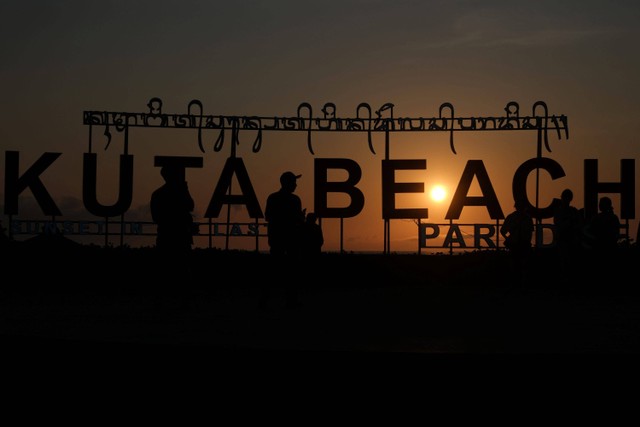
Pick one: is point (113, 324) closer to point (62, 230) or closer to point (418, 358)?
point (418, 358)

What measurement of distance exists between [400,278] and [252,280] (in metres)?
3.62

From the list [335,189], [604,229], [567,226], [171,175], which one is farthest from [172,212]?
[335,189]

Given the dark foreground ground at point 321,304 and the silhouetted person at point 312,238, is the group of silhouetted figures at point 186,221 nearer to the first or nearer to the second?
the dark foreground ground at point 321,304

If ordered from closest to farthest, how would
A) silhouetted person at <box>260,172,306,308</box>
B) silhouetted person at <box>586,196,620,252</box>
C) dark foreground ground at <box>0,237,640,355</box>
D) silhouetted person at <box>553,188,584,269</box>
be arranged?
dark foreground ground at <box>0,237,640,355</box>
silhouetted person at <box>260,172,306,308</box>
silhouetted person at <box>586,196,620,252</box>
silhouetted person at <box>553,188,584,269</box>

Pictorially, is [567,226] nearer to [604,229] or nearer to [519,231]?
[519,231]

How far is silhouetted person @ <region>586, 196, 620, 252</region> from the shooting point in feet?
59.0

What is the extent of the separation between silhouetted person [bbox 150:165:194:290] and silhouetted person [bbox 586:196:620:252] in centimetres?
749

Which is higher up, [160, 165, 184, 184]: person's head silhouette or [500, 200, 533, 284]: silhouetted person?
[160, 165, 184, 184]: person's head silhouette

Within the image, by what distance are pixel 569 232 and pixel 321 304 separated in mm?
5481

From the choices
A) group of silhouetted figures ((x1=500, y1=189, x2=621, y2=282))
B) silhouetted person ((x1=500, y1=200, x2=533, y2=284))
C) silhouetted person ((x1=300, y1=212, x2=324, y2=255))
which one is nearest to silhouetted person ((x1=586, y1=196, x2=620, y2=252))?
group of silhouetted figures ((x1=500, y1=189, x2=621, y2=282))

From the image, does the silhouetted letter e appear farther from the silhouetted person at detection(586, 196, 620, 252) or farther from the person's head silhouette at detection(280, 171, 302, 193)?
the person's head silhouette at detection(280, 171, 302, 193)

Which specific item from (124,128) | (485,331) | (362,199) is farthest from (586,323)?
(124,128)

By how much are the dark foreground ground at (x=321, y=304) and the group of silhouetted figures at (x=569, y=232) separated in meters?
0.31

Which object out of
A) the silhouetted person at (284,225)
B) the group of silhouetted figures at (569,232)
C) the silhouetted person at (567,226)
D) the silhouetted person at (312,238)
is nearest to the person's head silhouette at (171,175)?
the silhouetted person at (284,225)
